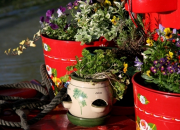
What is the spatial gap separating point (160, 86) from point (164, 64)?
0.10m

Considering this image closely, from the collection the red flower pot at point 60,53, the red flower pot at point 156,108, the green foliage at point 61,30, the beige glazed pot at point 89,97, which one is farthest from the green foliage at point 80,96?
the green foliage at point 61,30

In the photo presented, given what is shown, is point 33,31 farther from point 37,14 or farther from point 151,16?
point 151,16

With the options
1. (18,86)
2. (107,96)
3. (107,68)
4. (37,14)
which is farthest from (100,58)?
(37,14)

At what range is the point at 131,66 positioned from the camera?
2002 mm

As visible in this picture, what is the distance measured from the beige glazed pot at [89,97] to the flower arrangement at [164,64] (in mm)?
226

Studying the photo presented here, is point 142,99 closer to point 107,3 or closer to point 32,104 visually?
point 32,104

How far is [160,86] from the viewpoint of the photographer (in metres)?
1.55

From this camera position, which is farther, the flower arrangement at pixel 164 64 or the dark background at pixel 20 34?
the dark background at pixel 20 34

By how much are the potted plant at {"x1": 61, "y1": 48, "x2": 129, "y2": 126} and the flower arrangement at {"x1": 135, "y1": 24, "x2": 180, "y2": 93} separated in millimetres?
201

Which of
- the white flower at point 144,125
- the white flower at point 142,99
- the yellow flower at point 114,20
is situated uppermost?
the yellow flower at point 114,20

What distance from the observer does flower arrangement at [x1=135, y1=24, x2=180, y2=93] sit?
1.51 m

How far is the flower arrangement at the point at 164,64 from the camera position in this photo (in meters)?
1.51

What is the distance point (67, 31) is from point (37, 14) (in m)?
4.04

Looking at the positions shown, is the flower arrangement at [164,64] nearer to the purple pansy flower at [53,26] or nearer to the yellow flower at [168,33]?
the yellow flower at [168,33]
